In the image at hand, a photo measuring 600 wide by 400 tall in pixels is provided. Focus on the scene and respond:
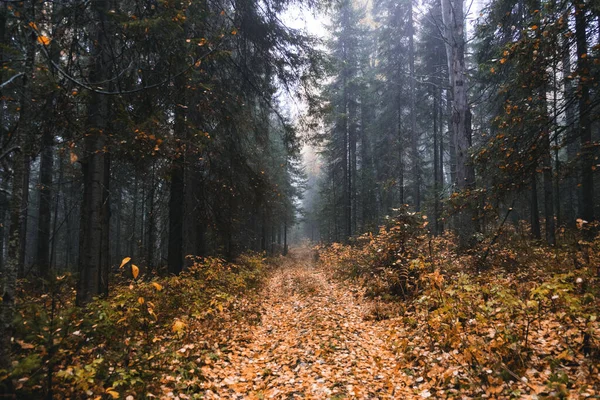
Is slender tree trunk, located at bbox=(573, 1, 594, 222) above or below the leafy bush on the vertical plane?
above

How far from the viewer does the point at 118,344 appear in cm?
371

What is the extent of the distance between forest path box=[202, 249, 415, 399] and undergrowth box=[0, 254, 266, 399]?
45 cm

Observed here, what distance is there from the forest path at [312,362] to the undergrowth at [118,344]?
448 mm

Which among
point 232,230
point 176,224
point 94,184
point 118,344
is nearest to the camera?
point 118,344

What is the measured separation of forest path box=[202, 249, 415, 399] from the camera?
3.63 m

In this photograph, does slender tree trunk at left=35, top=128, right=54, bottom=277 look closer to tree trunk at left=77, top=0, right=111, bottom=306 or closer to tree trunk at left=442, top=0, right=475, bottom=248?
tree trunk at left=77, top=0, right=111, bottom=306

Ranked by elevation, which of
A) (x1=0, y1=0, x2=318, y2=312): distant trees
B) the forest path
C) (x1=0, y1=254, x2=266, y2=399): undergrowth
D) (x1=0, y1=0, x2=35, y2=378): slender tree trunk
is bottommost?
the forest path

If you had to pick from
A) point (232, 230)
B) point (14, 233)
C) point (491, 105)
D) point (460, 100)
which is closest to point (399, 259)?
point (460, 100)

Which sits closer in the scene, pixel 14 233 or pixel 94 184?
pixel 14 233

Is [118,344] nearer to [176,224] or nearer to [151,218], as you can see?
[176,224]

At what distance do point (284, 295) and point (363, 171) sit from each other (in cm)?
1509

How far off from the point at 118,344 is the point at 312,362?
273cm

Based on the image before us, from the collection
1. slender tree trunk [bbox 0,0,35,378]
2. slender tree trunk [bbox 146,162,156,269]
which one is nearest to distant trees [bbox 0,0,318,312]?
slender tree trunk [bbox 0,0,35,378]

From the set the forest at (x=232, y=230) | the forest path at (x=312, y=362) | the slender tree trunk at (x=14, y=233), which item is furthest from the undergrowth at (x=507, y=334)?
the slender tree trunk at (x=14, y=233)
